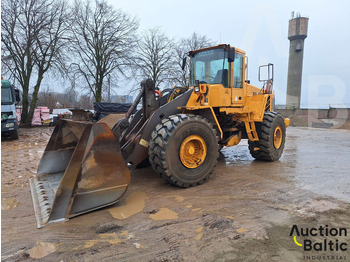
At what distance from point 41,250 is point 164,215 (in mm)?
1501

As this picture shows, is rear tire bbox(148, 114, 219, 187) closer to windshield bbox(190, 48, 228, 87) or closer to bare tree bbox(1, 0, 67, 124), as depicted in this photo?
windshield bbox(190, 48, 228, 87)

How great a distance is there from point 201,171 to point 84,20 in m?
20.8

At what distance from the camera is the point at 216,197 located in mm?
4070

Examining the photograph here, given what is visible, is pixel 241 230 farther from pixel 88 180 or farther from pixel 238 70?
pixel 238 70

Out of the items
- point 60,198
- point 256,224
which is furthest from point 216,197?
point 60,198

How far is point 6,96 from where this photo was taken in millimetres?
11867

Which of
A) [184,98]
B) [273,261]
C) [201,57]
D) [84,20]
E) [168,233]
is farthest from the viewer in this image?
[84,20]

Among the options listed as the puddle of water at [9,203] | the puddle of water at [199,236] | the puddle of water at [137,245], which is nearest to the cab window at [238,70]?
the puddle of water at [199,236]

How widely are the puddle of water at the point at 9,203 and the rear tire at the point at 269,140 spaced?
548 centimetres

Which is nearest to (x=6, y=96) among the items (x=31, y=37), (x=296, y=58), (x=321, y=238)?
(x=31, y=37)

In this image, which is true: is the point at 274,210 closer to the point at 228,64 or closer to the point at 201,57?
the point at 228,64

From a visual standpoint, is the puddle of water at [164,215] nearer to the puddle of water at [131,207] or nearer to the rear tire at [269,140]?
the puddle of water at [131,207]

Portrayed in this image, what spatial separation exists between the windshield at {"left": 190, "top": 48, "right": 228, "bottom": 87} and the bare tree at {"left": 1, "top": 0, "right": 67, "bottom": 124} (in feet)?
53.9

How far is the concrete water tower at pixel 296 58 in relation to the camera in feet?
123
